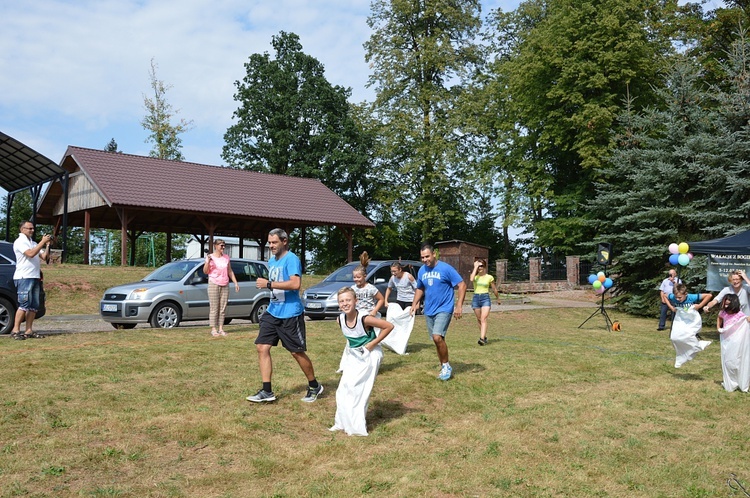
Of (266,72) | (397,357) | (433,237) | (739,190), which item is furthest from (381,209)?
(397,357)

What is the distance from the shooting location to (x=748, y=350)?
9141 millimetres

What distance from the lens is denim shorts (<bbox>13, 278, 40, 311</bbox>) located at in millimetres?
11093

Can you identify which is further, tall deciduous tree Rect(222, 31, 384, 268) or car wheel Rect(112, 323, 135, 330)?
tall deciduous tree Rect(222, 31, 384, 268)

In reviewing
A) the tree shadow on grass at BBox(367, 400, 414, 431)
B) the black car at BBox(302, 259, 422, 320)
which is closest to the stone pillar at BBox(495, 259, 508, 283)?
the black car at BBox(302, 259, 422, 320)

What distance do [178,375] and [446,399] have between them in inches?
138

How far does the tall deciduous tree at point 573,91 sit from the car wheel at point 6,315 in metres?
26.4

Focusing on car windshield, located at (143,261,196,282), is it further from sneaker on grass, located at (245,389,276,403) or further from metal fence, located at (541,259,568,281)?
metal fence, located at (541,259,568,281)

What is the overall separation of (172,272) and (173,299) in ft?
3.13

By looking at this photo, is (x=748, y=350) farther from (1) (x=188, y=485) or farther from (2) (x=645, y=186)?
(2) (x=645, y=186)

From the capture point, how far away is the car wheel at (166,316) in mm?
14195

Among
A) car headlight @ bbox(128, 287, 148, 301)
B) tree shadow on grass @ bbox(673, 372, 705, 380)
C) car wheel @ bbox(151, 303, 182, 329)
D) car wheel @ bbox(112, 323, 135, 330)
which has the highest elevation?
car headlight @ bbox(128, 287, 148, 301)

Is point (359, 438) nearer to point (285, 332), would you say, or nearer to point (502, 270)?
point (285, 332)

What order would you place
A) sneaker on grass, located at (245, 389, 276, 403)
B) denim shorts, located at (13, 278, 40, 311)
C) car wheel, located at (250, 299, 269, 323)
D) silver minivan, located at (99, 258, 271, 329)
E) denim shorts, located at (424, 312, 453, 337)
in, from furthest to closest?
1. car wheel, located at (250, 299, 269, 323)
2. silver minivan, located at (99, 258, 271, 329)
3. denim shorts, located at (13, 278, 40, 311)
4. denim shorts, located at (424, 312, 453, 337)
5. sneaker on grass, located at (245, 389, 276, 403)

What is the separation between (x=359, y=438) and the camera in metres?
6.60
